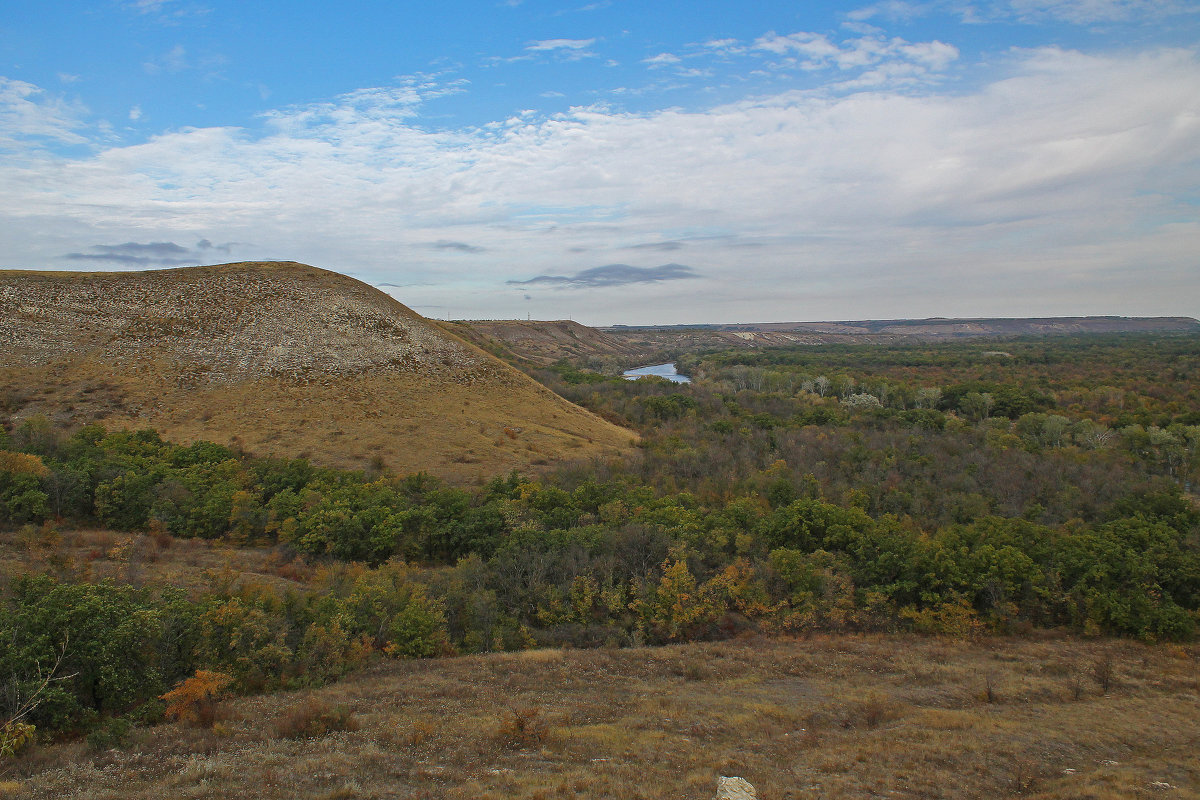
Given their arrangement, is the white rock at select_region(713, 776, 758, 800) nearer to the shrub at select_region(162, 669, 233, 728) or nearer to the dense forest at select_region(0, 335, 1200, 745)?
the dense forest at select_region(0, 335, 1200, 745)

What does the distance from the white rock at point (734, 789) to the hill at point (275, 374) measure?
32.1m

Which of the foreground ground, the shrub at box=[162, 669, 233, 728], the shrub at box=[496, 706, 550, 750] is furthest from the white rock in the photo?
the shrub at box=[162, 669, 233, 728]

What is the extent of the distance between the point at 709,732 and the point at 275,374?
164 ft

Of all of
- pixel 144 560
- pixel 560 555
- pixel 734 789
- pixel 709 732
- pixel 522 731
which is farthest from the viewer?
pixel 560 555

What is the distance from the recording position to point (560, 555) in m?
29.0

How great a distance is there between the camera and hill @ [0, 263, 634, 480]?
46.4 meters

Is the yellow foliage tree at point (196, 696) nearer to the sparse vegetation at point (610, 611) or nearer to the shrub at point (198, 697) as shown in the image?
the shrub at point (198, 697)

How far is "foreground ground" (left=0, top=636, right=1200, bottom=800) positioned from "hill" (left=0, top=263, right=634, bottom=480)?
25.1 metres

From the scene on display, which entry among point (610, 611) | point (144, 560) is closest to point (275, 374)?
point (144, 560)

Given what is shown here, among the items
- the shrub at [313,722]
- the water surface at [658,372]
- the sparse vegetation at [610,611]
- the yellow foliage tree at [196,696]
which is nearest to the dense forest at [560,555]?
the sparse vegetation at [610,611]

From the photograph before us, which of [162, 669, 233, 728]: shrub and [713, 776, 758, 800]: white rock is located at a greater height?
[713, 776, 758, 800]: white rock

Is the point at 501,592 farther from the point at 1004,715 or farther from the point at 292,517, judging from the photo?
the point at 1004,715

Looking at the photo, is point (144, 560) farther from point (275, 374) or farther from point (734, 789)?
point (275, 374)

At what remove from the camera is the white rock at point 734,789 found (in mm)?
12930
